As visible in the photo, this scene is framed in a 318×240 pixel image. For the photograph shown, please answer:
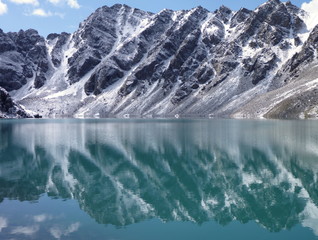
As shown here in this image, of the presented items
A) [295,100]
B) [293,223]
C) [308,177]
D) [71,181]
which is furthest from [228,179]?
[295,100]

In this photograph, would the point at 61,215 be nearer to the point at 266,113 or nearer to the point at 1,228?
the point at 1,228

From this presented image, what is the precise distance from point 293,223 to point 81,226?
14.4 meters

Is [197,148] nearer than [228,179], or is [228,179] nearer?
[228,179]

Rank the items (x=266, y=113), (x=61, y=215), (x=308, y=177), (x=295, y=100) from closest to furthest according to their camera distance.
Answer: (x=61, y=215) → (x=308, y=177) → (x=295, y=100) → (x=266, y=113)

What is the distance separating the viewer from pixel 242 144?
62062 millimetres

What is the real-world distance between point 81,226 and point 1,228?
16.9ft

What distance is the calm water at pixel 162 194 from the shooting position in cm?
2267

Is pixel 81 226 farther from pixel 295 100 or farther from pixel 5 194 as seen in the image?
pixel 295 100

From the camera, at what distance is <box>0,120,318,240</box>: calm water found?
2267 centimetres

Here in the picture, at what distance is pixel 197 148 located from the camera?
5903 centimetres

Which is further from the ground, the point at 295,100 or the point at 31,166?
the point at 295,100

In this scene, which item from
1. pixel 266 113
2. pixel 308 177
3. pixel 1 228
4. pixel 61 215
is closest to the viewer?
pixel 1 228

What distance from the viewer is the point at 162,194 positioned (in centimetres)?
3167

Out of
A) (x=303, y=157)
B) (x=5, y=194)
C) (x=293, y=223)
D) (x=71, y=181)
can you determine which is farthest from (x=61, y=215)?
(x=303, y=157)
